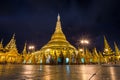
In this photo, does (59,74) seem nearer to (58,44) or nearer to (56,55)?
(56,55)

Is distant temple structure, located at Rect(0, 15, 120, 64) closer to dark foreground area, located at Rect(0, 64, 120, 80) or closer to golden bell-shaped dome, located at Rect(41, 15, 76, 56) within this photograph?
golden bell-shaped dome, located at Rect(41, 15, 76, 56)

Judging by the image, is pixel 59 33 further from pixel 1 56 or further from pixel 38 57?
pixel 1 56

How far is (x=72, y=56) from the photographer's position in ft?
137

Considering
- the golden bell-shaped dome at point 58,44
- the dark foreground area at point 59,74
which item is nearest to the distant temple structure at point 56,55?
the golden bell-shaped dome at point 58,44

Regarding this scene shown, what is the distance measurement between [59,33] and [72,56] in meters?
20.8

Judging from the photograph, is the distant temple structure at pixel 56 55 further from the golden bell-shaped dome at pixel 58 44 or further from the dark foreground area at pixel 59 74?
the dark foreground area at pixel 59 74

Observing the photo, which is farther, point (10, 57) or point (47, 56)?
point (10, 57)

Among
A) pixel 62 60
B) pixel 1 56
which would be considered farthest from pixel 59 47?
pixel 1 56

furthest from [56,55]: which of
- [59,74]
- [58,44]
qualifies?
[59,74]

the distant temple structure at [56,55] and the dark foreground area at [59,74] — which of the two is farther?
the distant temple structure at [56,55]

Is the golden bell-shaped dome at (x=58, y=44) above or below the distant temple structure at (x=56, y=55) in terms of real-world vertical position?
above

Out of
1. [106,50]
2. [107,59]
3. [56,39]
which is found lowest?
[107,59]

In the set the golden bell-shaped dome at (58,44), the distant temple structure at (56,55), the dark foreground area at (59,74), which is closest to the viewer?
the dark foreground area at (59,74)

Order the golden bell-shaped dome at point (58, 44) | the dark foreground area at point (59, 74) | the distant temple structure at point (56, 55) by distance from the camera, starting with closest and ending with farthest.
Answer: the dark foreground area at point (59, 74)
the distant temple structure at point (56, 55)
the golden bell-shaped dome at point (58, 44)
